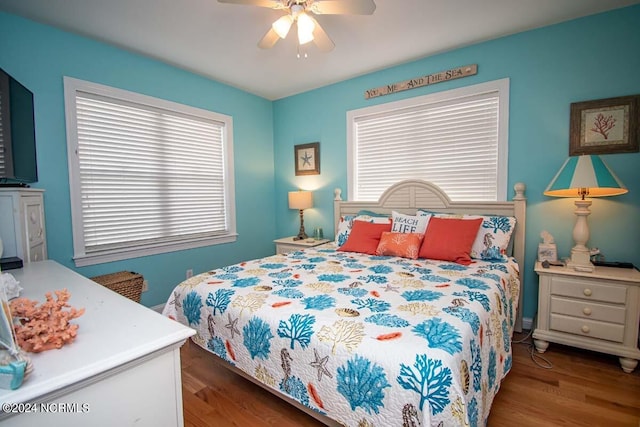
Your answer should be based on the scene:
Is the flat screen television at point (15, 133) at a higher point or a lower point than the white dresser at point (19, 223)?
higher

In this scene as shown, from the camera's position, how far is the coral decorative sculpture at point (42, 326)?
0.71 m

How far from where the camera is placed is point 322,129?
3.85 metres

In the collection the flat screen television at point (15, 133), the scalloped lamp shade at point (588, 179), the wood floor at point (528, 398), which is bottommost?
the wood floor at point (528, 398)

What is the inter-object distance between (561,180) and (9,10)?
421cm

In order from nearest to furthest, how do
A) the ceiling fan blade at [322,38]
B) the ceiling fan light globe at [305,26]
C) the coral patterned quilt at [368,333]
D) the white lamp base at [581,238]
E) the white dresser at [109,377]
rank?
the white dresser at [109,377], the coral patterned quilt at [368,333], the ceiling fan light globe at [305,26], the ceiling fan blade at [322,38], the white lamp base at [581,238]

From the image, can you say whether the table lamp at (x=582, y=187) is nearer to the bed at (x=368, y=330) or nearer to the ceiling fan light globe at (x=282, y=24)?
the bed at (x=368, y=330)

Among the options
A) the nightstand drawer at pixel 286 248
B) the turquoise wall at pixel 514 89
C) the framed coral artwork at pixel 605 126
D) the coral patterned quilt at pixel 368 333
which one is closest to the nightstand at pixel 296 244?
the nightstand drawer at pixel 286 248

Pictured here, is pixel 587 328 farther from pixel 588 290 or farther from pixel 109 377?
pixel 109 377

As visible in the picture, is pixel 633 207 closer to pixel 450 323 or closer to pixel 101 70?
pixel 450 323

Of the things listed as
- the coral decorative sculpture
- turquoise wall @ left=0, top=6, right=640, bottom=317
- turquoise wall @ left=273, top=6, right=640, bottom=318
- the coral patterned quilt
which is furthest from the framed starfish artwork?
the coral decorative sculpture

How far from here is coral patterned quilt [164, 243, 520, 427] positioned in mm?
1088

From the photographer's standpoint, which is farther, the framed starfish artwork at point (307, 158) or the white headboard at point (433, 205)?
the framed starfish artwork at point (307, 158)

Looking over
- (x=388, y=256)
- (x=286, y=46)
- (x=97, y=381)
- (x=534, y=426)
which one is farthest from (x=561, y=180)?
(x=97, y=381)

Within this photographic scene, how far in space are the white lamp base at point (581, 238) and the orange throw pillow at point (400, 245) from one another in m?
1.11
